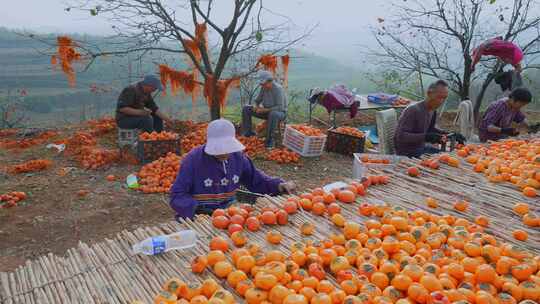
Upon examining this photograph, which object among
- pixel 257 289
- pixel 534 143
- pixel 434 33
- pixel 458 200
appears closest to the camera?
pixel 257 289

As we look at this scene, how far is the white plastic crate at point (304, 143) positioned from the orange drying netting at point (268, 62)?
4.45 feet

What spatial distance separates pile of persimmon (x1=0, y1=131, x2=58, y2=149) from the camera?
8.76m

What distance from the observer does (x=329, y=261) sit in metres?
2.12

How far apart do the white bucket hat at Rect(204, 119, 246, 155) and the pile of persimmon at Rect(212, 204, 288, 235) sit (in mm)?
645

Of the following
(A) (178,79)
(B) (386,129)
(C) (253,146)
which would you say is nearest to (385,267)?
(B) (386,129)

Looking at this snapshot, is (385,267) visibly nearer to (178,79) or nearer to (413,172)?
(413,172)

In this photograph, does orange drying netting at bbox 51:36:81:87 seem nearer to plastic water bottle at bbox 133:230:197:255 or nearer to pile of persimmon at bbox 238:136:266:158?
pile of persimmon at bbox 238:136:266:158

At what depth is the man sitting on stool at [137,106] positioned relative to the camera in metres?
7.46

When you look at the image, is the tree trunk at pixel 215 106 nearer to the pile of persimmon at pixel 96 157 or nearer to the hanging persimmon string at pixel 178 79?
the hanging persimmon string at pixel 178 79

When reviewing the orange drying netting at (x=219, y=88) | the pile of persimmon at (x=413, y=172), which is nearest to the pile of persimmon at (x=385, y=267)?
the pile of persimmon at (x=413, y=172)

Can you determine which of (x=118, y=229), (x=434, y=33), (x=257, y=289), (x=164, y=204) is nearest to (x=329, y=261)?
(x=257, y=289)

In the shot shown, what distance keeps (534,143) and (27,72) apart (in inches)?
760

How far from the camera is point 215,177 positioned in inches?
141

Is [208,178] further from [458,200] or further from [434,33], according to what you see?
[434,33]
